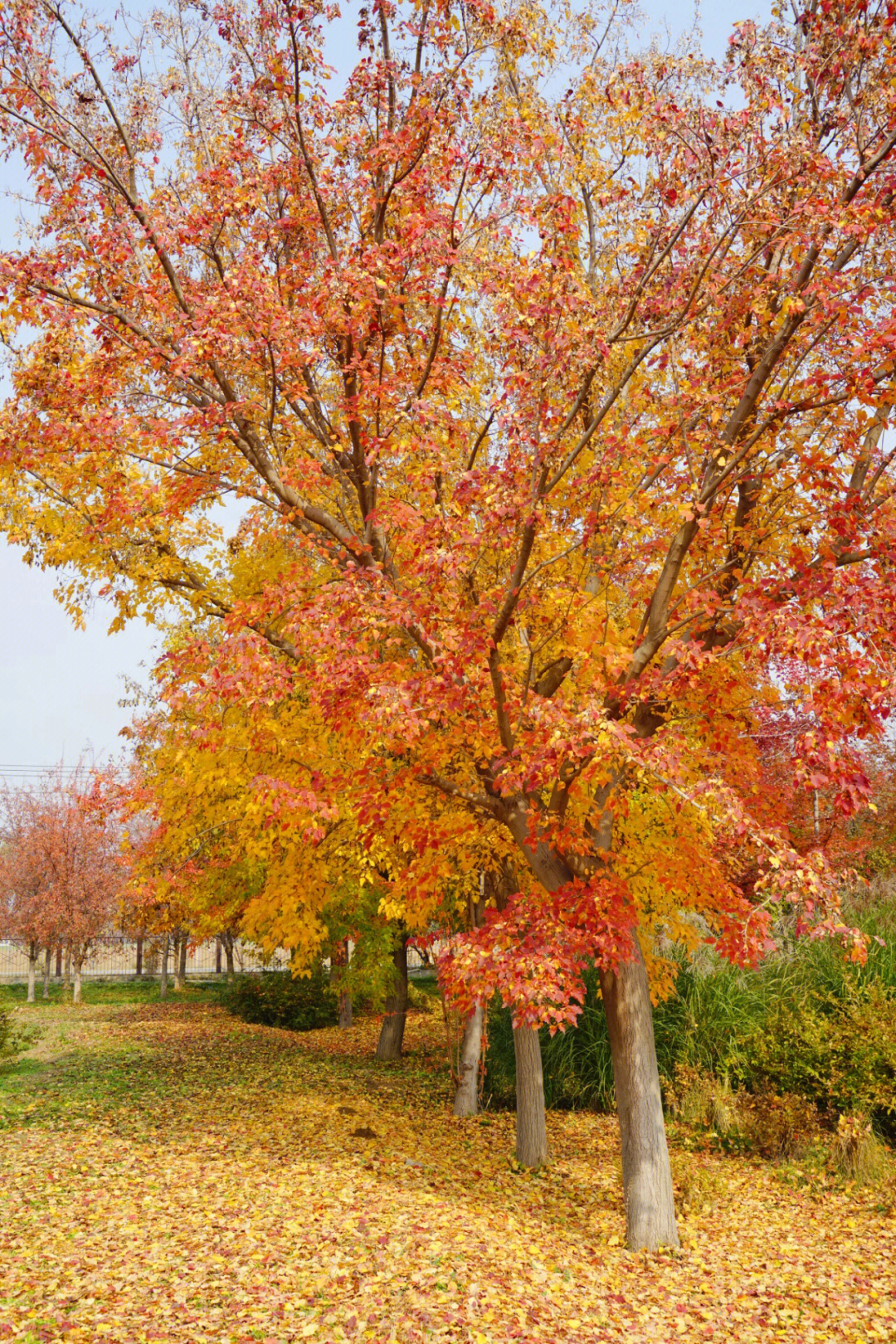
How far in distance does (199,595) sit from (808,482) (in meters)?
5.73

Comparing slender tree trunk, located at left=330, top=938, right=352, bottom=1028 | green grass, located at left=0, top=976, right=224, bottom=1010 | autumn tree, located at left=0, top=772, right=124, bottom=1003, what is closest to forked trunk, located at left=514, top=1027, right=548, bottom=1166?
slender tree trunk, located at left=330, top=938, right=352, bottom=1028

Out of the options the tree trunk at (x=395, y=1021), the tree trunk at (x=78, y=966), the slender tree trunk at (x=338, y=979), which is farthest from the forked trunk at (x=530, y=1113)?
the tree trunk at (x=78, y=966)

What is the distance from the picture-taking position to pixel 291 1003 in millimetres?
22109

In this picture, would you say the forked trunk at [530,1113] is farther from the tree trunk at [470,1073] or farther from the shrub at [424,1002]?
the shrub at [424,1002]

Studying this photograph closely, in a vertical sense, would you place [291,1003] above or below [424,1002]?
above

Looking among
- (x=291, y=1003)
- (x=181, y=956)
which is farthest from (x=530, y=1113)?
(x=181, y=956)

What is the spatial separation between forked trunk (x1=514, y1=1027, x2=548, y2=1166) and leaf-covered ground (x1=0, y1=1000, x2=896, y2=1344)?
25cm

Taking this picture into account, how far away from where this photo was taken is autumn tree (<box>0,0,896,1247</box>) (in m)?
5.90

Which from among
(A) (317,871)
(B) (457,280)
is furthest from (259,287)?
(A) (317,871)

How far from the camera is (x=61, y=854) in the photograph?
88.7 ft

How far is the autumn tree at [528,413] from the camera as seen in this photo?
5898 mm

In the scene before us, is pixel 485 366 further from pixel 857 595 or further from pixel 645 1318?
pixel 645 1318

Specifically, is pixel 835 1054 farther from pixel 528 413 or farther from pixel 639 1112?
pixel 528 413

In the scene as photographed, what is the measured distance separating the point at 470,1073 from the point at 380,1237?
528cm
